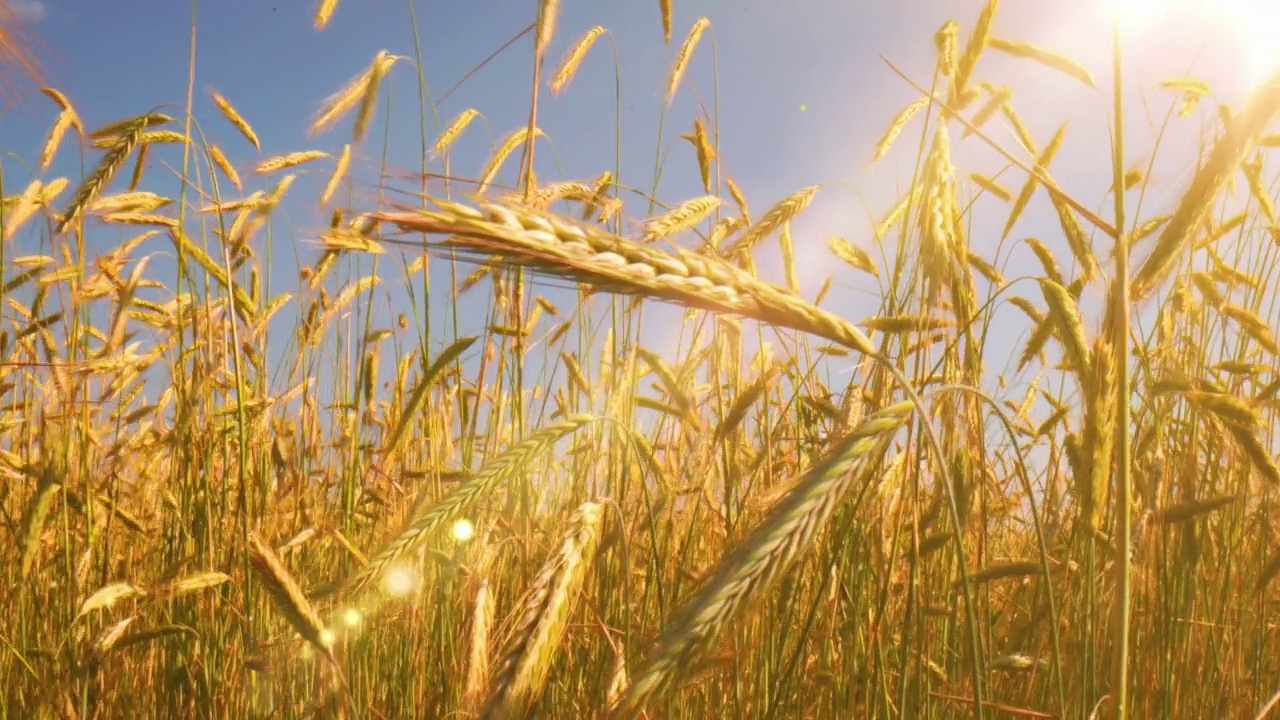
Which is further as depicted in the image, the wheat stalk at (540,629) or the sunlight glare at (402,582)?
the sunlight glare at (402,582)

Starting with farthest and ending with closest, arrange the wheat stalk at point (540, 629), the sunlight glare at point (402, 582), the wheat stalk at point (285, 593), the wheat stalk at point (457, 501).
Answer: the sunlight glare at point (402, 582)
the wheat stalk at point (457, 501)
the wheat stalk at point (285, 593)
the wheat stalk at point (540, 629)

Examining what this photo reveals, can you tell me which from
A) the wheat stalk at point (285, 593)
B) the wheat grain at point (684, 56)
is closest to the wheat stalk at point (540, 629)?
the wheat stalk at point (285, 593)

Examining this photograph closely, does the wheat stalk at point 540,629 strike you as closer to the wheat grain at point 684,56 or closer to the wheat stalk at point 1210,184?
the wheat stalk at point 1210,184

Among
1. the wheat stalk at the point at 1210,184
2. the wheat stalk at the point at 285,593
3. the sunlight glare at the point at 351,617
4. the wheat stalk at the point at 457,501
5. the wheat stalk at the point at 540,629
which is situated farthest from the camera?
the sunlight glare at the point at 351,617

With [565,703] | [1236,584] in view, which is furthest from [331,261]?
[1236,584]

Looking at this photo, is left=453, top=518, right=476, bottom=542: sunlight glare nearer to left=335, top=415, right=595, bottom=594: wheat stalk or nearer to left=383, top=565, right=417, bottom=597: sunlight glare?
left=383, top=565, right=417, bottom=597: sunlight glare

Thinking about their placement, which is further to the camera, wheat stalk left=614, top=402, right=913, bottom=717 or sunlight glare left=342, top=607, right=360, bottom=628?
sunlight glare left=342, top=607, right=360, bottom=628

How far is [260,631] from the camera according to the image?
101 inches

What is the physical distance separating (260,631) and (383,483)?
780 millimetres

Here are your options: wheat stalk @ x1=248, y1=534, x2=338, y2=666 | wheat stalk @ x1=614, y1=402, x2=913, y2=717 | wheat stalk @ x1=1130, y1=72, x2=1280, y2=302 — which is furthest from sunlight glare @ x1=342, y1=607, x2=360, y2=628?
wheat stalk @ x1=1130, y1=72, x2=1280, y2=302

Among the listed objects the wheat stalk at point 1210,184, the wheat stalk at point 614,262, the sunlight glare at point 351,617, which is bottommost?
the sunlight glare at point 351,617

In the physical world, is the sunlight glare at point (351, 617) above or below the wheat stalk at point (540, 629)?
below

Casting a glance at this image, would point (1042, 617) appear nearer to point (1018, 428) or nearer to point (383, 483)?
point (1018, 428)

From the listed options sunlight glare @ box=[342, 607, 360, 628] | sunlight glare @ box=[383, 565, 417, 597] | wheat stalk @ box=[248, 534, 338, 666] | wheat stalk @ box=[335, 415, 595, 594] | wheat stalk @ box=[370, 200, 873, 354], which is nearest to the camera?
wheat stalk @ box=[370, 200, 873, 354]
